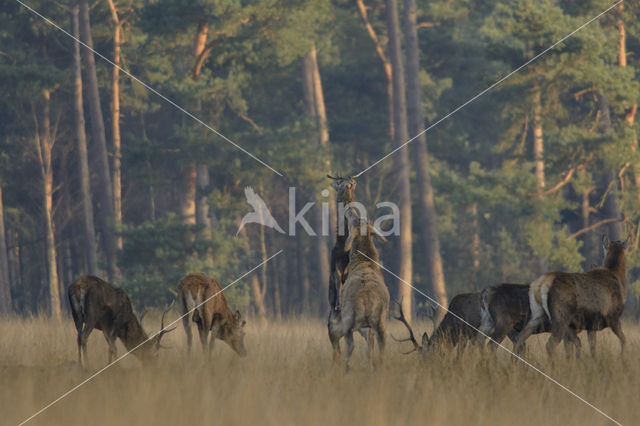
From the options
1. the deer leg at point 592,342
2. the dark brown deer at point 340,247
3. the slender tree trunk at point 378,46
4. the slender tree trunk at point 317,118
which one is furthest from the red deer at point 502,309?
the slender tree trunk at point 378,46

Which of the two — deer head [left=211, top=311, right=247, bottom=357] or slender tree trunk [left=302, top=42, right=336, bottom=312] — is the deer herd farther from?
slender tree trunk [left=302, top=42, right=336, bottom=312]

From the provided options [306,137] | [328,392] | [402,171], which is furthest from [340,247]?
[306,137]

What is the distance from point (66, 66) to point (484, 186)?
18414 mm

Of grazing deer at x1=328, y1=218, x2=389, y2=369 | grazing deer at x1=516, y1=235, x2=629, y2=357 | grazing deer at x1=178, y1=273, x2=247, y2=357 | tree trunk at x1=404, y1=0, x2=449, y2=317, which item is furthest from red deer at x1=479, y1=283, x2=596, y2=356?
tree trunk at x1=404, y1=0, x2=449, y2=317

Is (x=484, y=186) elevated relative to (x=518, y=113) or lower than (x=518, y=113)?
lower

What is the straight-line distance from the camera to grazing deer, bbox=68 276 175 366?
38.8 ft

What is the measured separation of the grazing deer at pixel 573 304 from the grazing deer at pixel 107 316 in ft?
15.5

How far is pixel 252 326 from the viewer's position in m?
20.0

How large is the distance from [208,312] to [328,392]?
4132 millimetres

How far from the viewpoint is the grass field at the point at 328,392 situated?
7938 millimetres

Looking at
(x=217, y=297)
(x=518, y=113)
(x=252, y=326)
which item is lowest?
(x=252, y=326)

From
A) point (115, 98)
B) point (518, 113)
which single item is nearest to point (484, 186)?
point (518, 113)

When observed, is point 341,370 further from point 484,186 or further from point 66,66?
point 66,66

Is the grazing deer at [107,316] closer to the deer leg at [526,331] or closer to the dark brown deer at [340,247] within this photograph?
the dark brown deer at [340,247]
